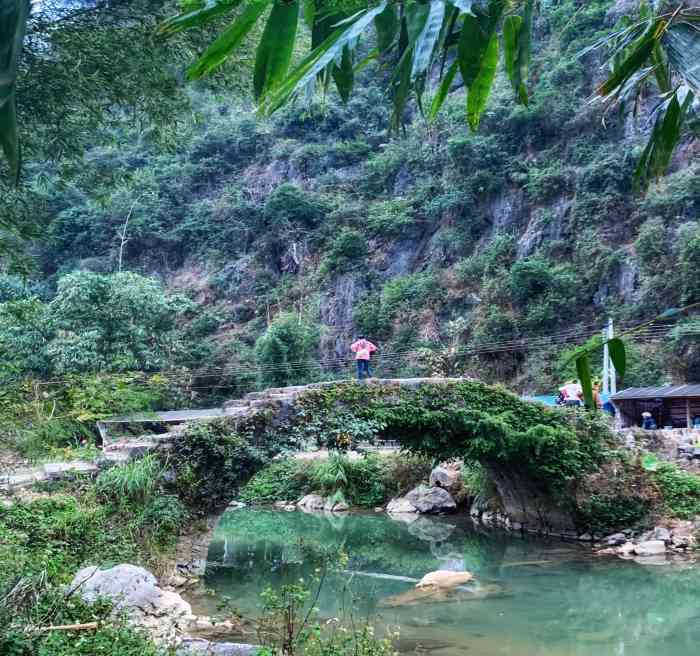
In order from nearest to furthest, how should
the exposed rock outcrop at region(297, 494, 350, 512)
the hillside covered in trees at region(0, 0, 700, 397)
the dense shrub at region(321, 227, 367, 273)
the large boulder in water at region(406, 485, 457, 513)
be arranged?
the large boulder in water at region(406, 485, 457, 513), the exposed rock outcrop at region(297, 494, 350, 512), the hillside covered in trees at region(0, 0, 700, 397), the dense shrub at region(321, 227, 367, 273)

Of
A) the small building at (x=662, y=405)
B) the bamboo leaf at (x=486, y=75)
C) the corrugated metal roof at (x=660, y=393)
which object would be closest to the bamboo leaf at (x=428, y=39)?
the bamboo leaf at (x=486, y=75)

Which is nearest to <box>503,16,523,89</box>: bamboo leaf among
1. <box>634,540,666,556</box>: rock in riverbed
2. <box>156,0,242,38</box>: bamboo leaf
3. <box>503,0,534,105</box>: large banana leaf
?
<box>503,0,534,105</box>: large banana leaf

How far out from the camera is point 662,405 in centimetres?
1725

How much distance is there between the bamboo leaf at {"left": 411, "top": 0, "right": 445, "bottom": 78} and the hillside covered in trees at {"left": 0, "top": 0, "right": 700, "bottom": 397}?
515 inches

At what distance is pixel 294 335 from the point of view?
2427cm

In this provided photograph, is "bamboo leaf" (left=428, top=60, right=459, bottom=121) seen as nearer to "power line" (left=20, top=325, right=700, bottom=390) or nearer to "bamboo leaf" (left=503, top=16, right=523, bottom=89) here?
"bamboo leaf" (left=503, top=16, right=523, bottom=89)

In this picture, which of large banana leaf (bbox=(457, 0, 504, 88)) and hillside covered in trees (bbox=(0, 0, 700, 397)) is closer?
large banana leaf (bbox=(457, 0, 504, 88))

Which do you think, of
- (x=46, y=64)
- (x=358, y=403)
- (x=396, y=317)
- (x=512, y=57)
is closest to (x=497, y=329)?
(x=396, y=317)

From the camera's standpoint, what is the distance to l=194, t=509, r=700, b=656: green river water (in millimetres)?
7051

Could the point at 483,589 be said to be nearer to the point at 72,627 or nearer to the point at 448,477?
the point at 72,627

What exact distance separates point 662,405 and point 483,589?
33.1 ft

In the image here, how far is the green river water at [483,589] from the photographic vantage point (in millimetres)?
7051

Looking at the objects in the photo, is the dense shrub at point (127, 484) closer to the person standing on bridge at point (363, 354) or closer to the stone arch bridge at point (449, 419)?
the stone arch bridge at point (449, 419)

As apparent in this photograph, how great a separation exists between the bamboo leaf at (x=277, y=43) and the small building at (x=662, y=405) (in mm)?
16015
